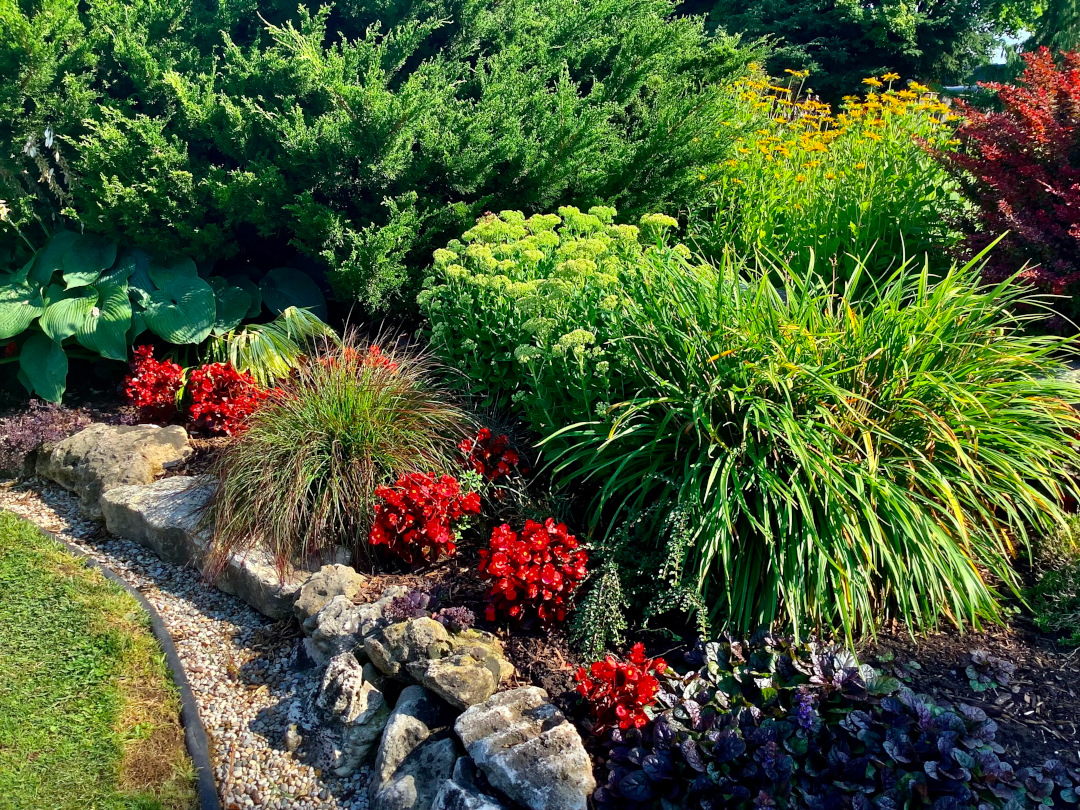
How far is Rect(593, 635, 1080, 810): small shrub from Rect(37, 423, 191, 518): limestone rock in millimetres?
3083

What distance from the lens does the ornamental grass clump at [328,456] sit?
12.0 feet

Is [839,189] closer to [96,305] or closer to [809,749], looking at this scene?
[809,749]

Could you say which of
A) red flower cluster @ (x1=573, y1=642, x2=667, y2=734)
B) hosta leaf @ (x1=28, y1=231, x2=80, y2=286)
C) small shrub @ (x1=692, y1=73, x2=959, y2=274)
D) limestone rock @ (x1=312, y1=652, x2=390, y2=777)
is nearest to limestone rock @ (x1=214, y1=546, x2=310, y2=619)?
limestone rock @ (x1=312, y1=652, x2=390, y2=777)

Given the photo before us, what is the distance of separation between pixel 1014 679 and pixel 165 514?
368cm

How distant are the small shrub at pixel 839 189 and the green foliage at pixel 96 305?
311cm

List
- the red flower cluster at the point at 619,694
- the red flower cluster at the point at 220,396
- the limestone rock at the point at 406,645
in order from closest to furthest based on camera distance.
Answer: the red flower cluster at the point at 619,694 → the limestone rock at the point at 406,645 → the red flower cluster at the point at 220,396

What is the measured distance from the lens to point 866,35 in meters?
12.6

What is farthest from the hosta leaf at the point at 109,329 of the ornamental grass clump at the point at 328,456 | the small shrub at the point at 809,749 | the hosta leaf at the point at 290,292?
the small shrub at the point at 809,749

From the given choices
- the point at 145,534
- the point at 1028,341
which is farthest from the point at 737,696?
the point at 145,534

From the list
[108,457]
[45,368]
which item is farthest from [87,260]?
[108,457]

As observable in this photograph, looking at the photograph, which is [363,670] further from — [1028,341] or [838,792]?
[1028,341]

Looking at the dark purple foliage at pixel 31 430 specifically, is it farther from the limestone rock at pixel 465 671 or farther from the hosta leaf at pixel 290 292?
the limestone rock at pixel 465 671

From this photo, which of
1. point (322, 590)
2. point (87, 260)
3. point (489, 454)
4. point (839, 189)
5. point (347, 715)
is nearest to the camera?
point (347, 715)

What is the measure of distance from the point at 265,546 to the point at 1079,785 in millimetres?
3106
